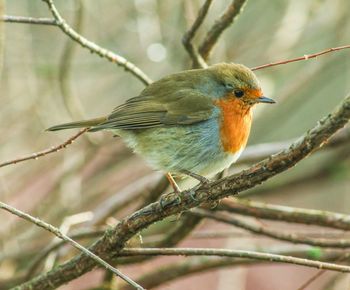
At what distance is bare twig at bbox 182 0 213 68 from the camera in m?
3.10

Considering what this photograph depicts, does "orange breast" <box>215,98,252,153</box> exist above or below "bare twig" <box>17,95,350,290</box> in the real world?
above

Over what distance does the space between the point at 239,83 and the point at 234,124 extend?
24cm

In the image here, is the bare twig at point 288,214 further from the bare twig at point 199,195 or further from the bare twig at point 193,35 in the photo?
the bare twig at point 199,195

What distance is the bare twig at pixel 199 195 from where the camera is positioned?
2.00 meters

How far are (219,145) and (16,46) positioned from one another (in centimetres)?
287

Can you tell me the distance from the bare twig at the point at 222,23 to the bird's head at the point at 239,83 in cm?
17

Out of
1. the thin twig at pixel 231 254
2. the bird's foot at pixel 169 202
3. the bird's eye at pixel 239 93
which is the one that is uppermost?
the bird's eye at pixel 239 93

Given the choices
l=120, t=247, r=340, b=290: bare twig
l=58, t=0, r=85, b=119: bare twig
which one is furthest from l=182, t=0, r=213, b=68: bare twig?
l=120, t=247, r=340, b=290: bare twig

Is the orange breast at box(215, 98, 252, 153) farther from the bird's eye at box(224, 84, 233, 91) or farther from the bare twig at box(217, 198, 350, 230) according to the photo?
the bare twig at box(217, 198, 350, 230)

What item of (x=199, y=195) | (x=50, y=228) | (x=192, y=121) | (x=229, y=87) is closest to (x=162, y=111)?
(x=192, y=121)

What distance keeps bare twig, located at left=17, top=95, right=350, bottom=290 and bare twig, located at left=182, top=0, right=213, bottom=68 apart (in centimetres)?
96

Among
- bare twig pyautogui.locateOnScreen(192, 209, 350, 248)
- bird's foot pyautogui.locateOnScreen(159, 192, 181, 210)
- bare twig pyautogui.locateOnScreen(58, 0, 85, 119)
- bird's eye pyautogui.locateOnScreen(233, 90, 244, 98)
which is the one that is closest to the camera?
bird's foot pyautogui.locateOnScreen(159, 192, 181, 210)

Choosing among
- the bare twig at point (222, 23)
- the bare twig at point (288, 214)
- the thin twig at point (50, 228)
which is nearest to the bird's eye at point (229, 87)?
the bare twig at point (222, 23)

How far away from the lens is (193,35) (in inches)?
128
